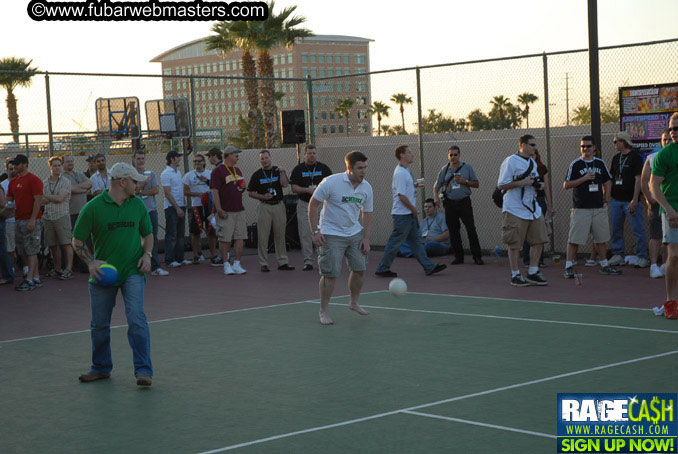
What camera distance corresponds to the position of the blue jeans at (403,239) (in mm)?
14672

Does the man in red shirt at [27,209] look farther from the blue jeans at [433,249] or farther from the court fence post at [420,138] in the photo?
→ the court fence post at [420,138]

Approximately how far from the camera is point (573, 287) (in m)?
13.1

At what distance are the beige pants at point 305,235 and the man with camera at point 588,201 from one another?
4.80m

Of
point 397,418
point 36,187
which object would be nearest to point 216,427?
point 397,418

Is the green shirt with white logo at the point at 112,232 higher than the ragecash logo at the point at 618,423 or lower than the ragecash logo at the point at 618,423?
higher

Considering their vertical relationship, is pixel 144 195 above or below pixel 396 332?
above

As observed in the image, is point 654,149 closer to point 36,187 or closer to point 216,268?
point 216,268

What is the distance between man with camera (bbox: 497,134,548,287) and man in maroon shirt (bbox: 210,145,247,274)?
5.05m

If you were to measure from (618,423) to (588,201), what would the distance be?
8.48 meters

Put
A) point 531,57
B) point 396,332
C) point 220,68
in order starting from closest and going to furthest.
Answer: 1. point 396,332
2. point 531,57
3. point 220,68

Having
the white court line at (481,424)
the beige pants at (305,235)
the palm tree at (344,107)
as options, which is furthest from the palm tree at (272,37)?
the white court line at (481,424)

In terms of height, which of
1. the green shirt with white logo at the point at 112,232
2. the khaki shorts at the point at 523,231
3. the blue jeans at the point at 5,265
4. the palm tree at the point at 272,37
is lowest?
the blue jeans at the point at 5,265

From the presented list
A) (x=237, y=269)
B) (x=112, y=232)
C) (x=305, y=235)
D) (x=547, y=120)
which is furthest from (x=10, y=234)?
(x=547, y=120)

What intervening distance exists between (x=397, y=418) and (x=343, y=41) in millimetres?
135763
